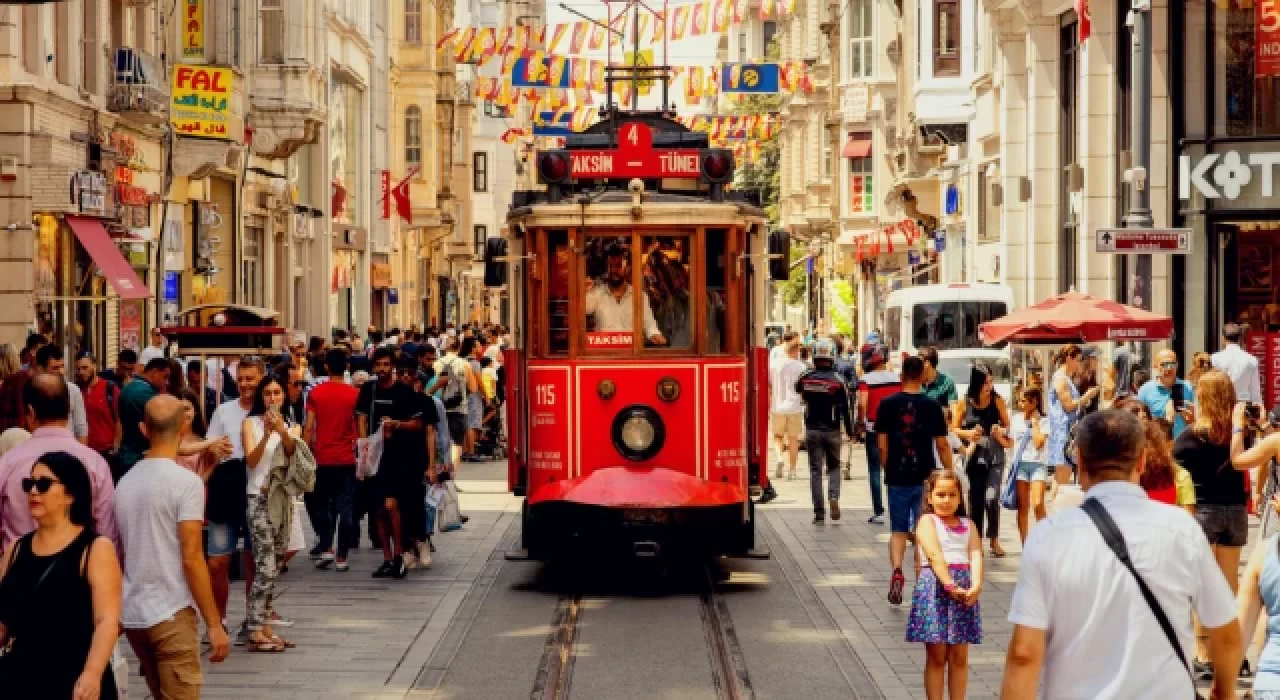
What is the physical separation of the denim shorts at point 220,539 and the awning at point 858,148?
50.9m

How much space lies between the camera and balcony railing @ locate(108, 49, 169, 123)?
29125 mm

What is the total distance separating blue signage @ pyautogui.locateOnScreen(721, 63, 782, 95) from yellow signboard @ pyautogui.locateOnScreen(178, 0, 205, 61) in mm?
12238

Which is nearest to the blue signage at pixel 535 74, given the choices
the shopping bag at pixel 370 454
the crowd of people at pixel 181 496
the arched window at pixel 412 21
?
the arched window at pixel 412 21

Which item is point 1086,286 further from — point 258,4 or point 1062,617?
point 1062,617

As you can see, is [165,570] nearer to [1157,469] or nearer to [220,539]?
[220,539]

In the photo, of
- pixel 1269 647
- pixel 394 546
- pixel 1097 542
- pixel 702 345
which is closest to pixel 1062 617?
pixel 1097 542

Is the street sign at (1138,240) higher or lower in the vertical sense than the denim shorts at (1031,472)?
higher

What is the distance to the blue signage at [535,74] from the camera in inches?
1756

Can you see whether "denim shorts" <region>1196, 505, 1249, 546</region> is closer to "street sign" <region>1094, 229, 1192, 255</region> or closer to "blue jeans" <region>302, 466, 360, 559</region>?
"blue jeans" <region>302, 466, 360, 559</region>

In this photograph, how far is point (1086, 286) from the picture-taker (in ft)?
106

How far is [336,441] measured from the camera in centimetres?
1725

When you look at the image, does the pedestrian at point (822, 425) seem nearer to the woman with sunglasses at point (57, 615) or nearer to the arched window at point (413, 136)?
the woman with sunglasses at point (57, 615)

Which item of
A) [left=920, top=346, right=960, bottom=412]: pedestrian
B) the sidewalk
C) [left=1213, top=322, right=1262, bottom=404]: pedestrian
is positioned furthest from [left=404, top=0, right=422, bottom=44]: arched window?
[left=920, top=346, right=960, bottom=412]: pedestrian

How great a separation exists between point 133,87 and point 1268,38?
14.9 m
